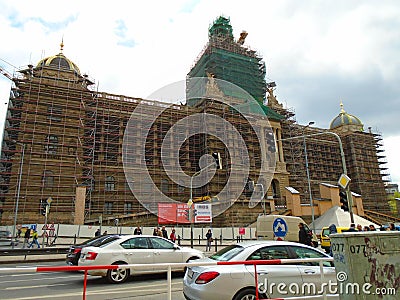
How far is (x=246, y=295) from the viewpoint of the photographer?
19.6 feet

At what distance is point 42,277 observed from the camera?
1095cm

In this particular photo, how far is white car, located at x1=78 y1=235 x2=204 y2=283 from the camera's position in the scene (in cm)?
964

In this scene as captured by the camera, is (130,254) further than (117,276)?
Yes

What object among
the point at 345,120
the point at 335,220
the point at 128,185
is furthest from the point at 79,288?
the point at 345,120

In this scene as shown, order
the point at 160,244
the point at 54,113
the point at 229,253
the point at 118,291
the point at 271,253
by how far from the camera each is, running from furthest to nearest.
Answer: the point at 54,113 → the point at 160,244 → the point at 118,291 → the point at 229,253 → the point at 271,253

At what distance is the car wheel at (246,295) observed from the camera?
5.92 meters

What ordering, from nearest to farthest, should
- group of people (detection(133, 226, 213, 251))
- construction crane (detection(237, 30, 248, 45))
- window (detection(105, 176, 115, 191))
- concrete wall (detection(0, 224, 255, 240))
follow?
group of people (detection(133, 226, 213, 251)) → concrete wall (detection(0, 224, 255, 240)) → window (detection(105, 176, 115, 191)) → construction crane (detection(237, 30, 248, 45))

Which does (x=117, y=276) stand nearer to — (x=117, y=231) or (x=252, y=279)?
(x=252, y=279)

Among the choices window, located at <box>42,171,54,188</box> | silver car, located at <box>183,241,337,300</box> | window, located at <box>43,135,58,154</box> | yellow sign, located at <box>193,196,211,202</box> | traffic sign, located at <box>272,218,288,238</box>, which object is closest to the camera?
silver car, located at <box>183,241,337,300</box>

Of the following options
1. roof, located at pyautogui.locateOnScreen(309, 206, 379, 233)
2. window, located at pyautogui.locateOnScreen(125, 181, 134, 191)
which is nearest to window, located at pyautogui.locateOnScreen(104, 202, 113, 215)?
window, located at pyautogui.locateOnScreen(125, 181, 134, 191)

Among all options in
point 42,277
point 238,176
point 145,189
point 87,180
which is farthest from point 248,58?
point 42,277

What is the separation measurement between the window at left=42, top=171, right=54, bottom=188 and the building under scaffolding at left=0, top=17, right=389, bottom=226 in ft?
0.31

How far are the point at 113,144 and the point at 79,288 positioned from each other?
32302 millimetres

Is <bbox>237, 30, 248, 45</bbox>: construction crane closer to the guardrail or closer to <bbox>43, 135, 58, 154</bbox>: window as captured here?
<bbox>43, 135, 58, 154</bbox>: window
